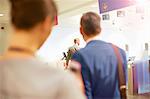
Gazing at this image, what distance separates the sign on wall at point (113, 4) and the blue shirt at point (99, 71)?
12.7 ft

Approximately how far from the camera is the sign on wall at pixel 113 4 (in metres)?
5.85

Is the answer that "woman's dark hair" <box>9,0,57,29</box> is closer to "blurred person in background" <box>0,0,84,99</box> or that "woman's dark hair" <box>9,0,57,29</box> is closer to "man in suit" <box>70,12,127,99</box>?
"blurred person in background" <box>0,0,84,99</box>

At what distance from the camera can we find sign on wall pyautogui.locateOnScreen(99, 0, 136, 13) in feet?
19.2

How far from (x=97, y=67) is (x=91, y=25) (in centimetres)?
30

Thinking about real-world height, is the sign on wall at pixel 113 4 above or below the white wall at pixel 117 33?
above

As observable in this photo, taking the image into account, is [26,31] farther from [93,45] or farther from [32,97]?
[93,45]

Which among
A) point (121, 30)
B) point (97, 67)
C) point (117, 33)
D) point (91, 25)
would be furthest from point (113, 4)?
point (117, 33)

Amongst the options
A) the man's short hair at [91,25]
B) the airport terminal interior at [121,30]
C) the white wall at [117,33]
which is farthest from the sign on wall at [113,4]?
the man's short hair at [91,25]

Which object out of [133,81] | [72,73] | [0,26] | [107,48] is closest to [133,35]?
[133,81]

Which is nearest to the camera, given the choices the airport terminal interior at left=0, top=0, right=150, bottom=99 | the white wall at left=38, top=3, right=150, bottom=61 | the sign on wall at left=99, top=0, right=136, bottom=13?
the sign on wall at left=99, top=0, right=136, bottom=13

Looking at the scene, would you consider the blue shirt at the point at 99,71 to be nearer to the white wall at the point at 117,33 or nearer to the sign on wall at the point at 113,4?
the sign on wall at the point at 113,4

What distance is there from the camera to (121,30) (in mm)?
11289

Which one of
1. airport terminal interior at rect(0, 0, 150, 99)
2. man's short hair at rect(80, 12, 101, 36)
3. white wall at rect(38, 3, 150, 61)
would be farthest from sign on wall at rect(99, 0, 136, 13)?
man's short hair at rect(80, 12, 101, 36)

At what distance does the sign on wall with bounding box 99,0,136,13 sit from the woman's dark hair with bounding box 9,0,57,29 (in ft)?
16.7
